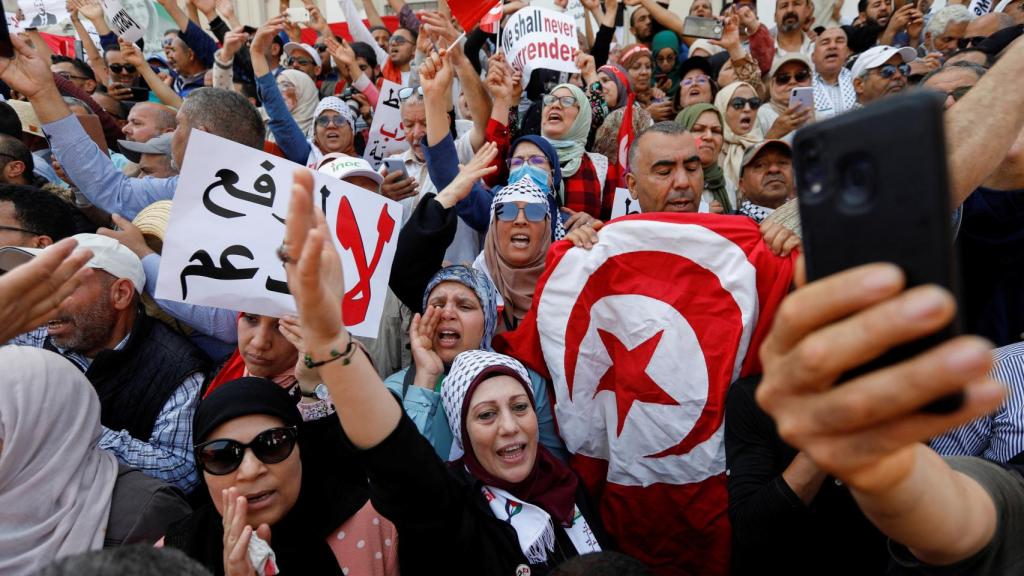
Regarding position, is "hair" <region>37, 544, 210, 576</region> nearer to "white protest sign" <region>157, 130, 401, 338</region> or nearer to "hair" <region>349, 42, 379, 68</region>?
"white protest sign" <region>157, 130, 401, 338</region>

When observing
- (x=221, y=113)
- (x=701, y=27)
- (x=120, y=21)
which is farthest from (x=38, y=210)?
(x=701, y=27)

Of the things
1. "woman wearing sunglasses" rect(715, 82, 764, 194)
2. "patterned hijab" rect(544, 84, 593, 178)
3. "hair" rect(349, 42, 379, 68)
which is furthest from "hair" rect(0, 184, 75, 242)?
"hair" rect(349, 42, 379, 68)

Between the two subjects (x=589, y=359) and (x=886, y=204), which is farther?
(x=589, y=359)

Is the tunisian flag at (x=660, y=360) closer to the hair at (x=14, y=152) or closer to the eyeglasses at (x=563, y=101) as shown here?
the eyeglasses at (x=563, y=101)

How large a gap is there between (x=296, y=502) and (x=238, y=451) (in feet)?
0.83

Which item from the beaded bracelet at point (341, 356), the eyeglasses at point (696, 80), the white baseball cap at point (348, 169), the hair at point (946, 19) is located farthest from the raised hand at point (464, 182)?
the hair at point (946, 19)

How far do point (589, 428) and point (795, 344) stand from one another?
6.94 ft

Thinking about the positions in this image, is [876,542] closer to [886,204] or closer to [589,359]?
[589,359]

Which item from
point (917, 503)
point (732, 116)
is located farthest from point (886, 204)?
point (732, 116)

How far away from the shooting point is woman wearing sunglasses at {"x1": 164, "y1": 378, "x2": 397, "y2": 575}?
2109mm

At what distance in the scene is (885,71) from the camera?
5.36 metres

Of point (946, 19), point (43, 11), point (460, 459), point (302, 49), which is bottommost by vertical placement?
point (460, 459)

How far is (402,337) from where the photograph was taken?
3529 millimetres

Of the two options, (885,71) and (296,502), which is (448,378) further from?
(885,71)
